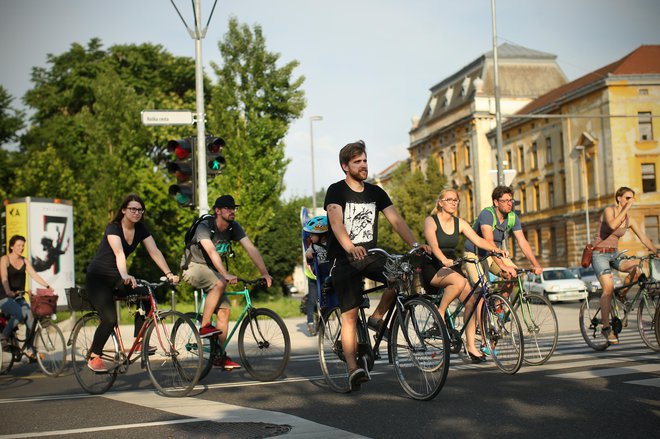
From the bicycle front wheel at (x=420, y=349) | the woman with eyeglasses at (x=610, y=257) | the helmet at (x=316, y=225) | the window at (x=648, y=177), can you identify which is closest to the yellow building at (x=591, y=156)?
the window at (x=648, y=177)

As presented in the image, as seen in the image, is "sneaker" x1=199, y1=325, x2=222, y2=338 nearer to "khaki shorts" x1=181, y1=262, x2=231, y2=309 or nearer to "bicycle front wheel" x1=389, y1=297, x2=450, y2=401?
"khaki shorts" x1=181, y1=262, x2=231, y2=309

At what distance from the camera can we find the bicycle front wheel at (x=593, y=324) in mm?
10706

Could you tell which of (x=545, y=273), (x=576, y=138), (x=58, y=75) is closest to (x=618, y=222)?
(x=545, y=273)

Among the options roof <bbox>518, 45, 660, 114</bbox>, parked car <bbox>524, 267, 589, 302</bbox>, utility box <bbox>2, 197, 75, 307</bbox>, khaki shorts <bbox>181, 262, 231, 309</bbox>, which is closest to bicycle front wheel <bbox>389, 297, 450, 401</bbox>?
khaki shorts <bbox>181, 262, 231, 309</bbox>

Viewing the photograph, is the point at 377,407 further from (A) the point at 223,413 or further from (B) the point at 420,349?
(A) the point at 223,413

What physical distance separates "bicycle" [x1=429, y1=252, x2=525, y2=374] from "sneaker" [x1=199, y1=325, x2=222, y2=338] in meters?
2.27

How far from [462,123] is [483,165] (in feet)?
16.5

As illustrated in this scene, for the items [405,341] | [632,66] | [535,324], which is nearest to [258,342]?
[405,341]

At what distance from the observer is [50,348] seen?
440 inches

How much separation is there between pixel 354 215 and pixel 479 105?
230 feet

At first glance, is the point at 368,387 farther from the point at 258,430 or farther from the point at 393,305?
the point at 258,430

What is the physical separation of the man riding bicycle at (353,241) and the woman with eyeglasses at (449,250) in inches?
49.1

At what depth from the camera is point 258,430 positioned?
5672 mm

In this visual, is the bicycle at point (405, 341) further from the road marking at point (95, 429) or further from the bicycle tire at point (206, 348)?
the road marking at point (95, 429)
